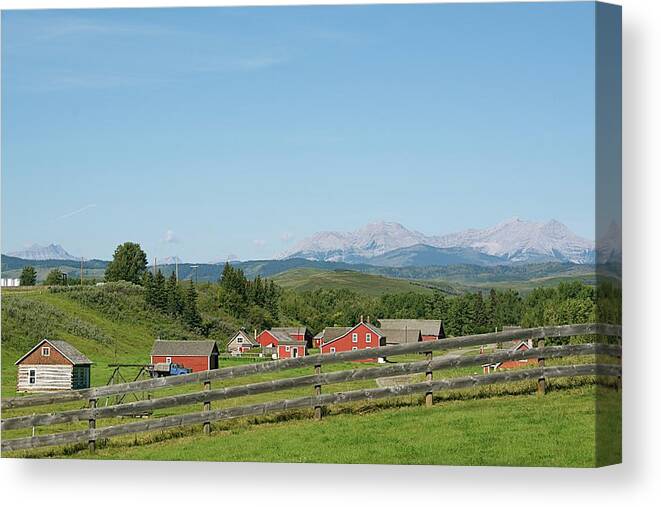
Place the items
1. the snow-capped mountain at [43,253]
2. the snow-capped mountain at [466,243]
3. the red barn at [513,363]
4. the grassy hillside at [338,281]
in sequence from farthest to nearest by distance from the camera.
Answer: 1. the snow-capped mountain at [43,253]
2. the grassy hillside at [338,281]
3. the red barn at [513,363]
4. the snow-capped mountain at [466,243]

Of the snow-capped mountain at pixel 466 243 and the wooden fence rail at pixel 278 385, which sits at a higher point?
the snow-capped mountain at pixel 466 243

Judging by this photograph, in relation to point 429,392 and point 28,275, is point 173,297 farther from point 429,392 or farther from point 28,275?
point 429,392

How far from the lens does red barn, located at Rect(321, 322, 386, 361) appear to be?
51.4ft

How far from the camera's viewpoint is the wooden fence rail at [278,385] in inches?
610

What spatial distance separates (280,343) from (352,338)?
873 mm

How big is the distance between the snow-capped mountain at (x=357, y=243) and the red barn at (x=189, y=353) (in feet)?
4.61

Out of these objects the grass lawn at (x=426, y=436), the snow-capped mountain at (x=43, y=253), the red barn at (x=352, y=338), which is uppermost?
the snow-capped mountain at (x=43, y=253)

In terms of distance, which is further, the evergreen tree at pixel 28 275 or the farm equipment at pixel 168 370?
the farm equipment at pixel 168 370

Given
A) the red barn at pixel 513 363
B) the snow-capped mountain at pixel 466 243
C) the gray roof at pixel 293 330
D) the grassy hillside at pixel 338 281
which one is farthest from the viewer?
the gray roof at pixel 293 330

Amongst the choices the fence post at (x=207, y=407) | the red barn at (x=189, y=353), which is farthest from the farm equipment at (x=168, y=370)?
the fence post at (x=207, y=407)

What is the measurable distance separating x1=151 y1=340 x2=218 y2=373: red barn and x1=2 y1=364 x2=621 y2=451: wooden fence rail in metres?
0.56

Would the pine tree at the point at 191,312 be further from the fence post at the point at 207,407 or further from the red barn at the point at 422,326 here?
the red barn at the point at 422,326

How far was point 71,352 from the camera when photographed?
16.1 m

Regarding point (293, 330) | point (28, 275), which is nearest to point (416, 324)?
point (293, 330)
